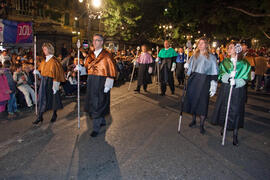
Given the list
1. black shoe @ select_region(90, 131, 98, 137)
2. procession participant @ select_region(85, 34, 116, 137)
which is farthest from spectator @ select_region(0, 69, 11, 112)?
black shoe @ select_region(90, 131, 98, 137)

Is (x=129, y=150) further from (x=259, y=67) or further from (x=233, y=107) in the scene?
(x=259, y=67)

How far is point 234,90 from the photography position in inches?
191

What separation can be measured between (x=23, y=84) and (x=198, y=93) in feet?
17.3

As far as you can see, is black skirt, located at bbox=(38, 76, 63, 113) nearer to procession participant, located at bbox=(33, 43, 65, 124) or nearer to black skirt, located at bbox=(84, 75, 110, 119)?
procession participant, located at bbox=(33, 43, 65, 124)

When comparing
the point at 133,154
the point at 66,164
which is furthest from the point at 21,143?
the point at 133,154

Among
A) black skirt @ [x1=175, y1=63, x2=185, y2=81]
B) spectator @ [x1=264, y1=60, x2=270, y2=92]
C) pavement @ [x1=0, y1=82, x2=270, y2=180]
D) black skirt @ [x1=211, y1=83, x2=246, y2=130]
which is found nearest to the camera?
pavement @ [x1=0, y1=82, x2=270, y2=180]

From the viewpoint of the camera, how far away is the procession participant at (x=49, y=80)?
18.0 ft

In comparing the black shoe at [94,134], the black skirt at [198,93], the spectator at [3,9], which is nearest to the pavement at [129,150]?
the black shoe at [94,134]

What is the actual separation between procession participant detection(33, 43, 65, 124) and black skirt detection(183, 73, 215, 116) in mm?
3044

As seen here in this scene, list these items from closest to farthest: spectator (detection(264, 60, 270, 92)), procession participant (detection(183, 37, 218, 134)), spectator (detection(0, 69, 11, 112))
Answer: procession participant (detection(183, 37, 218, 134))
spectator (detection(0, 69, 11, 112))
spectator (detection(264, 60, 270, 92))

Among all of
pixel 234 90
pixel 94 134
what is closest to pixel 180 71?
pixel 234 90

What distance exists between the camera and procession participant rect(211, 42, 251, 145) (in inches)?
185

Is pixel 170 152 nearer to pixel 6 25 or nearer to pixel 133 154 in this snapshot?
pixel 133 154

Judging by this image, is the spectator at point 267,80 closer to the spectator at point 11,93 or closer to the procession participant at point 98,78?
the procession participant at point 98,78
